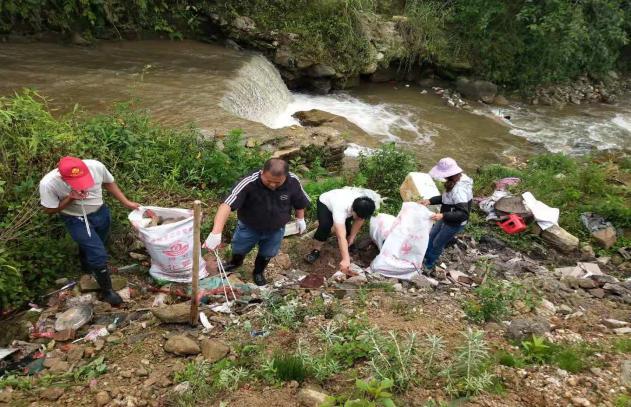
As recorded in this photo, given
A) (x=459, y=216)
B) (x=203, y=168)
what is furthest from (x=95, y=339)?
(x=459, y=216)

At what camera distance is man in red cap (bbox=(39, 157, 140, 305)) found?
3238mm

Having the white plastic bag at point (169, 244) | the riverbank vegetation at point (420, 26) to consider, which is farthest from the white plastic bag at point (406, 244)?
the riverbank vegetation at point (420, 26)

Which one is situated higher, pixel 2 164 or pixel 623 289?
pixel 2 164

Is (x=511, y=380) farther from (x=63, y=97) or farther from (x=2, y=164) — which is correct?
(x=63, y=97)

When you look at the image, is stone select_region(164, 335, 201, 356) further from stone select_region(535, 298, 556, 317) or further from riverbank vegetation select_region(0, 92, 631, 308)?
stone select_region(535, 298, 556, 317)

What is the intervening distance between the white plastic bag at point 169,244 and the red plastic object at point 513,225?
404 cm

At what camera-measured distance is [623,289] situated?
4691mm

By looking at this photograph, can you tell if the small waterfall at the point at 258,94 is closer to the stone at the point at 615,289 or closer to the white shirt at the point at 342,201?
the white shirt at the point at 342,201

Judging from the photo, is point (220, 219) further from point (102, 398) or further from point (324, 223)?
point (324, 223)

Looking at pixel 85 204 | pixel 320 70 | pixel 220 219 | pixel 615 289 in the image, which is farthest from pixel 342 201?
pixel 320 70

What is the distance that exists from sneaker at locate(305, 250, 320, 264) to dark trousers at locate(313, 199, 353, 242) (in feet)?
0.54

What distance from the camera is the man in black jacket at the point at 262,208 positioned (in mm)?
3281

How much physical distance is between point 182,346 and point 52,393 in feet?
2.55

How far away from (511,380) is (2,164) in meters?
4.10
